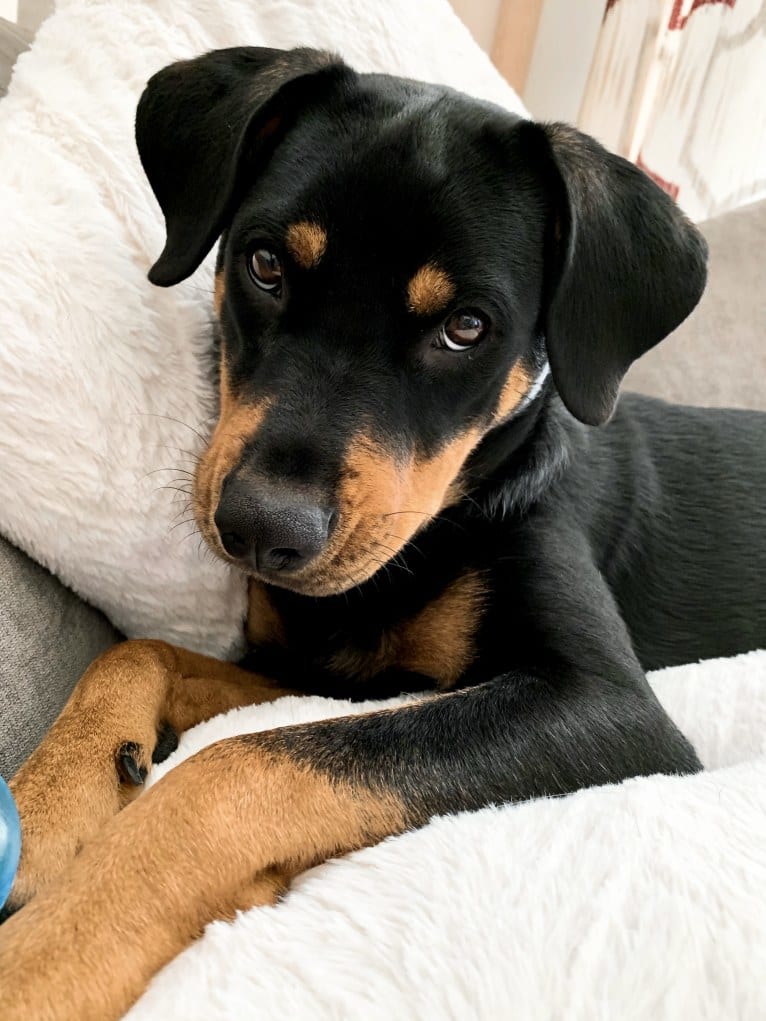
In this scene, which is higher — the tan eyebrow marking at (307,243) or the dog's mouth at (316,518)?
the tan eyebrow marking at (307,243)

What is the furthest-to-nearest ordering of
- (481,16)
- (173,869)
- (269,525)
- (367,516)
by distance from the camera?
(481,16)
(367,516)
(269,525)
(173,869)

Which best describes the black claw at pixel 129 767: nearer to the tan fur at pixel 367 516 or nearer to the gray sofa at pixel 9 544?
the gray sofa at pixel 9 544

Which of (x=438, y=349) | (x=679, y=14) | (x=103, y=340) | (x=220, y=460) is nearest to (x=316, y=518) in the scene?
(x=220, y=460)

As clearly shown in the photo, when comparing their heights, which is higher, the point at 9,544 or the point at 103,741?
the point at 9,544

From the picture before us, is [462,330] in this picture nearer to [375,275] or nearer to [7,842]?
[375,275]

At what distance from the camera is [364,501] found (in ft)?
3.76

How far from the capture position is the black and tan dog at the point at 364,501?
3.24ft

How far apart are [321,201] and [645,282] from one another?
0.46 meters

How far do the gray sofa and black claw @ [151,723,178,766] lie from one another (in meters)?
0.15

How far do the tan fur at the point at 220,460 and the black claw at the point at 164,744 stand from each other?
361mm

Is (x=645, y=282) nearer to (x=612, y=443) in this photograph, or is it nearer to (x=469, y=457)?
(x=469, y=457)

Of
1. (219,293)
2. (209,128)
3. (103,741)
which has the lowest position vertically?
(103,741)

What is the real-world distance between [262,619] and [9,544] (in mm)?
441

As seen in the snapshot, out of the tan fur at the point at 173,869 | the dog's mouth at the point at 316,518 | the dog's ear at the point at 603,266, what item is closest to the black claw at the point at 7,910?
the tan fur at the point at 173,869
